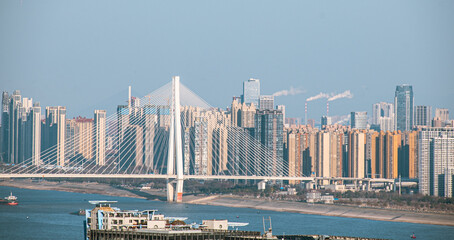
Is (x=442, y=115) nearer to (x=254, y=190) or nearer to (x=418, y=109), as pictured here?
(x=418, y=109)

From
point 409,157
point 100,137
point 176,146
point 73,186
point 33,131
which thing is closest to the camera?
point 176,146

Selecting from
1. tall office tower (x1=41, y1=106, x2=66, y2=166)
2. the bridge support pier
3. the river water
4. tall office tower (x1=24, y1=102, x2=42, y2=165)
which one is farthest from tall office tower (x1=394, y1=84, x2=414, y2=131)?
the river water

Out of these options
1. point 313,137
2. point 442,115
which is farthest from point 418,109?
point 313,137

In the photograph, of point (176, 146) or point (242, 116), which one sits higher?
point (242, 116)

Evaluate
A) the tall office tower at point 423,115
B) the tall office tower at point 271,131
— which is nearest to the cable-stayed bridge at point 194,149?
the tall office tower at point 271,131

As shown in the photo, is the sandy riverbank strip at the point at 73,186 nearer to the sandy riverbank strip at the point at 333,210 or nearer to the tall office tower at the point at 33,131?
the sandy riverbank strip at the point at 333,210

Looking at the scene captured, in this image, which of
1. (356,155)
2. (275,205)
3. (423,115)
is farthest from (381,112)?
(275,205)

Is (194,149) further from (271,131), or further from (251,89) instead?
(251,89)
